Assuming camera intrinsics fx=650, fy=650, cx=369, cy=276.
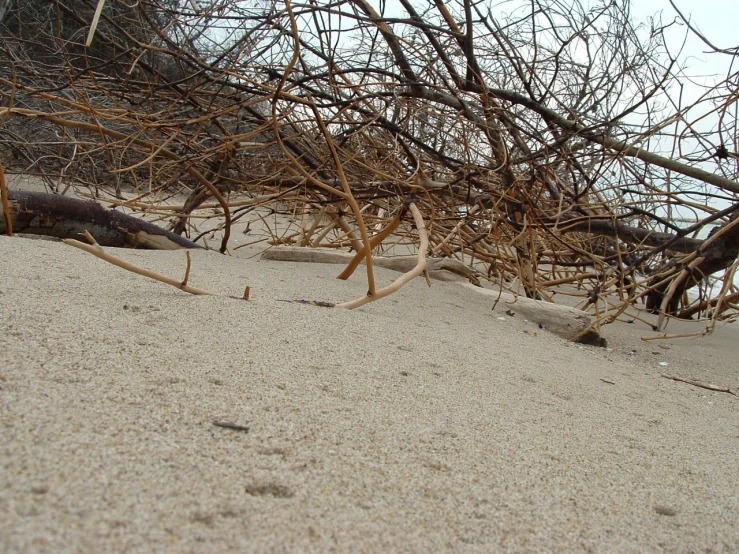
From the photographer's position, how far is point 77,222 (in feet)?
6.25

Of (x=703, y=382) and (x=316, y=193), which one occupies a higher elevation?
(x=316, y=193)

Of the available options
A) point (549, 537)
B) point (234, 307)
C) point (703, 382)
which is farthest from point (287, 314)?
point (703, 382)

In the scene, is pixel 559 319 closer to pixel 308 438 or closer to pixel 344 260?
pixel 344 260

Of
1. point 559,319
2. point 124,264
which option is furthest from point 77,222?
point 559,319

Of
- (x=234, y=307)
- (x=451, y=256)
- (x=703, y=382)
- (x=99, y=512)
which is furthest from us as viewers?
(x=451, y=256)

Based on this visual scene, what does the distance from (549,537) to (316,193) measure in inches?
74.6

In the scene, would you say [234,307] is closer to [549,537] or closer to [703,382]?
[549,537]

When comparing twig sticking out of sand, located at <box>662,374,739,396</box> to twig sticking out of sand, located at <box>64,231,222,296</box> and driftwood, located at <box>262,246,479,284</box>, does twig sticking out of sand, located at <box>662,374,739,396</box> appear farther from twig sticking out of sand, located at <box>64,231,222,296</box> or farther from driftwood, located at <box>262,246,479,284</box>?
twig sticking out of sand, located at <box>64,231,222,296</box>

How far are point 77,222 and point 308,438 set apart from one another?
1534mm

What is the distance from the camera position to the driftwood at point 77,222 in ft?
5.97

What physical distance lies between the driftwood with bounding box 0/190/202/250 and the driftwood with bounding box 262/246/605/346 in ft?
1.34

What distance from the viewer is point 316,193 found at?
2.34 m

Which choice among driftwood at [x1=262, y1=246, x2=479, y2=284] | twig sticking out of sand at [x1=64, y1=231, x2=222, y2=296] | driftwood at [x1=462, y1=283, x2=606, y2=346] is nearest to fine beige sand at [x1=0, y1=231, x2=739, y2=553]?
twig sticking out of sand at [x1=64, y1=231, x2=222, y2=296]

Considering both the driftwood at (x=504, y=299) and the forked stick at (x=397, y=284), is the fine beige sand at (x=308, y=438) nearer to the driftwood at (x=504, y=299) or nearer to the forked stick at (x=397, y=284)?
the forked stick at (x=397, y=284)
